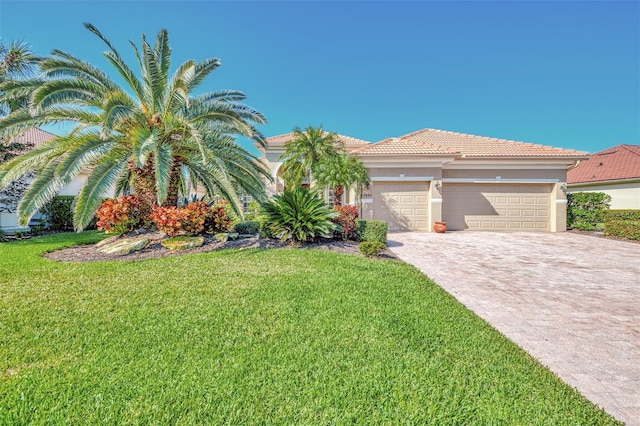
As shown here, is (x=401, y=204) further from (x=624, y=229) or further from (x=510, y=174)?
(x=624, y=229)

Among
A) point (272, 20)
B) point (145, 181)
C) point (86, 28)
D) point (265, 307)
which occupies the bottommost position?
point (265, 307)

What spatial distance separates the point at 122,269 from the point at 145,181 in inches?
138

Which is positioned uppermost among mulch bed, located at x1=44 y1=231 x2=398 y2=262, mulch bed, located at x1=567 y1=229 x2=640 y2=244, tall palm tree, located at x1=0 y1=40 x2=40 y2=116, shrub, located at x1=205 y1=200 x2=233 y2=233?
tall palm tree, located at x1=0 y1=40 x2=40 y2=116

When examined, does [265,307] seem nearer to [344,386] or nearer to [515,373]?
[344,386]

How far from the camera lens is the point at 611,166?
20.3m

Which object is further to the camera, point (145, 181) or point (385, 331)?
point (145, 181)

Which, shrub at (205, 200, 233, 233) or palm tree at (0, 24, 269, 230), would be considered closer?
palm tree at (0, 24, 269, 230)

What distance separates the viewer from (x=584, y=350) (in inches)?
126

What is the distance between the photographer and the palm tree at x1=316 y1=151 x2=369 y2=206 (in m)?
11.2

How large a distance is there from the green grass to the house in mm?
9940

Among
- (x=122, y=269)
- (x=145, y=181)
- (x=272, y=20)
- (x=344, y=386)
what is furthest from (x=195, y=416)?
(x=272, y=20)

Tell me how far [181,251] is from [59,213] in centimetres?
994

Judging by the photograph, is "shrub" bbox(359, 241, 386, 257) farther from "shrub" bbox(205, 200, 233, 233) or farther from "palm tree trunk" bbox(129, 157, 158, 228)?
"palm tree trunk" bbox(129, 157, 158, 228)

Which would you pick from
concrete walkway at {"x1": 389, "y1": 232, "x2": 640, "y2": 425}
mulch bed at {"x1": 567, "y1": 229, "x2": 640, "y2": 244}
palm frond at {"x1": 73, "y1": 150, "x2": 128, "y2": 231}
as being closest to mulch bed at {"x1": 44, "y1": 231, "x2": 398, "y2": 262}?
palm frond at {"x1": 73, "y1": 150, "x2": 128, "y2": 231}
